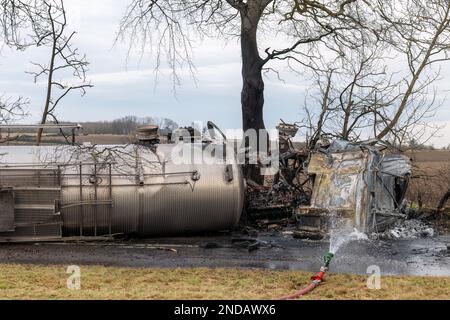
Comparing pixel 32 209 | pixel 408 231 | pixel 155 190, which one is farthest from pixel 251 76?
pixel 32 209

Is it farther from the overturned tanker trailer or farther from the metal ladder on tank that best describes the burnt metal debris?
the metal ladder on tank

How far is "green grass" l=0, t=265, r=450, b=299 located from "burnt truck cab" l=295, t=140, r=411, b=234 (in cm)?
342

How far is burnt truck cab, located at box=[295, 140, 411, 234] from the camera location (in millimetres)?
12602

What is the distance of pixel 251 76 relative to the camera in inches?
674

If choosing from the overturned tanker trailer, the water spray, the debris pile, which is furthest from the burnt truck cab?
the water spray

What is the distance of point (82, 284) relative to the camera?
858 cm

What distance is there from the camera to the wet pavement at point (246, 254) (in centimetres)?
1032

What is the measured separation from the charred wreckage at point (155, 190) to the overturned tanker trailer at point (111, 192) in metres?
0.02

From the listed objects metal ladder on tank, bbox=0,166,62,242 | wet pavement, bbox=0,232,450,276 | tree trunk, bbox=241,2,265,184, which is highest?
tree trunk, bbox=241,2,265,184

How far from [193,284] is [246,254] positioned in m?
2.83

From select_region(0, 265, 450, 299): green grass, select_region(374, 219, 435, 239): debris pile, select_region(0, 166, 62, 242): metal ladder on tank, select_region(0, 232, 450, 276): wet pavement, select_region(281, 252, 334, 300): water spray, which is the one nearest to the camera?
select_region(281, 252, 334, 300): water spray

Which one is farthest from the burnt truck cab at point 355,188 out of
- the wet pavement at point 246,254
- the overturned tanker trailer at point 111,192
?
the overturned tanker trailer at point 111,192

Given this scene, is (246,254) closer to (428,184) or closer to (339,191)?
(339,191)

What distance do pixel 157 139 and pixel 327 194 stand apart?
3.87 m
